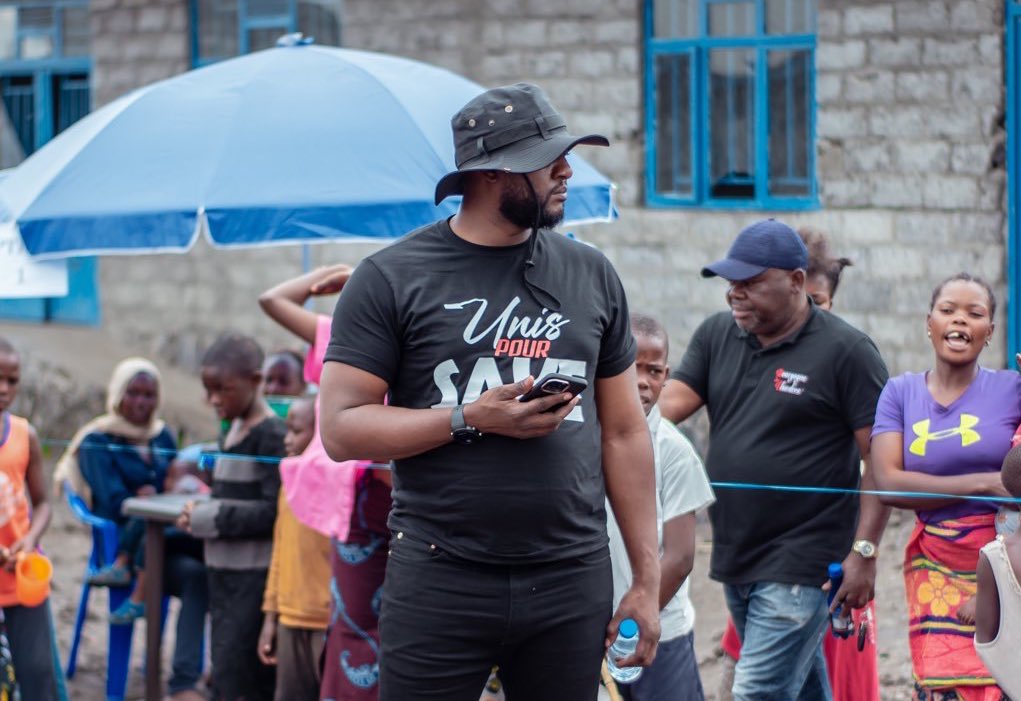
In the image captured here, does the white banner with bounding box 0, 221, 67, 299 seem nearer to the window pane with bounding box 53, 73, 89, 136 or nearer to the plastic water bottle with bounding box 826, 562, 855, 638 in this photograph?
the plastic water bottle with bounding box 826, 562, 855, 638

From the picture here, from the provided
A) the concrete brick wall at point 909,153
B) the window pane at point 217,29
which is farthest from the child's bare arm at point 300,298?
the window pane at point 217,29

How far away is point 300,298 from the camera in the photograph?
598 cm

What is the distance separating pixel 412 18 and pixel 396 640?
827cm

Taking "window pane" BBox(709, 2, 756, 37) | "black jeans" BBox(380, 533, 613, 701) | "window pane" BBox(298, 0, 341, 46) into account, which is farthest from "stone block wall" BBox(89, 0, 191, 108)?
"black jeans" BBox(380, 533, 613, 701)

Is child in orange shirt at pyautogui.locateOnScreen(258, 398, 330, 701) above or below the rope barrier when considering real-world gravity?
below

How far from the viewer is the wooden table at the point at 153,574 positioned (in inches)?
255

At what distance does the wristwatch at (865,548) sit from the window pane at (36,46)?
10.9 m

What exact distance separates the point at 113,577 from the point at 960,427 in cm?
397

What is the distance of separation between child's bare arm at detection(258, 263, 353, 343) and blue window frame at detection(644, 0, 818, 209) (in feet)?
15.1

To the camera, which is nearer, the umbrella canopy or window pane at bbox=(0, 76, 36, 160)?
the umbrella canopy

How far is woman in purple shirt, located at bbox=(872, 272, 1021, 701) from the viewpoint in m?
4.38

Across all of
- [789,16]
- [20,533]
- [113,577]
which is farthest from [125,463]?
[789,16]

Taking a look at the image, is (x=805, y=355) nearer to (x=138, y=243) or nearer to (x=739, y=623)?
(x=739, y=623)

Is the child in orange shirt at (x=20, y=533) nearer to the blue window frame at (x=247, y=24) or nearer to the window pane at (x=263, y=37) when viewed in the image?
the blue window frame at (x=247, y=24)
